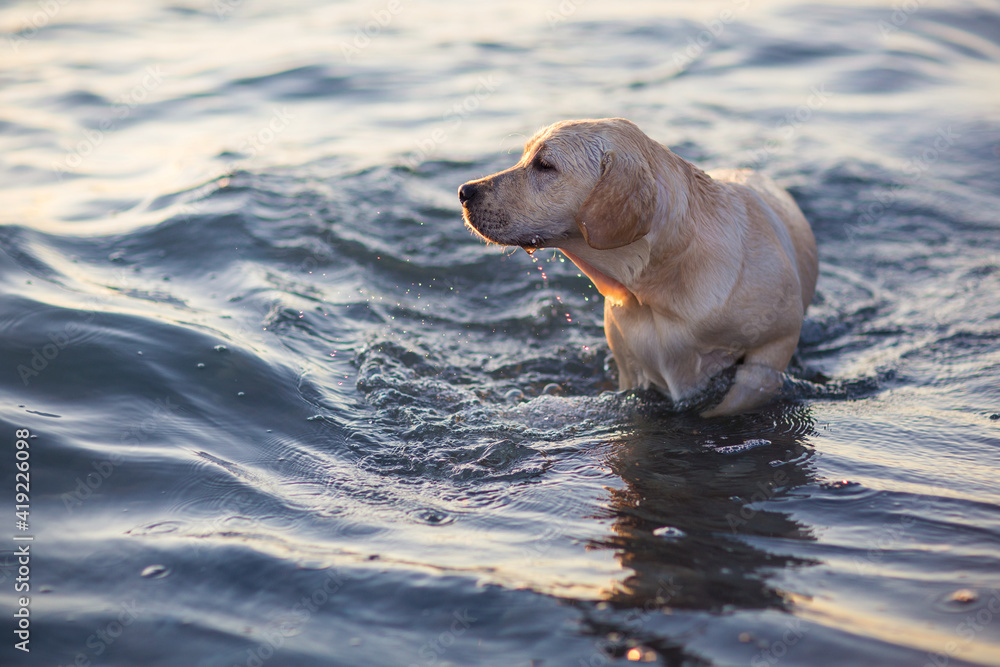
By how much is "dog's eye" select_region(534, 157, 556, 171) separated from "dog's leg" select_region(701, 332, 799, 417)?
1595 millimetres

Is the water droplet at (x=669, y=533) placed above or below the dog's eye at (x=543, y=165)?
below

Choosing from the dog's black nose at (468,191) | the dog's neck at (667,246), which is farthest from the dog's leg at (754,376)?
the dog's black nose at (468,191)

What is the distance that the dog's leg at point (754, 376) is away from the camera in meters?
4.88

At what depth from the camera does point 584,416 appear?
515 centimetres

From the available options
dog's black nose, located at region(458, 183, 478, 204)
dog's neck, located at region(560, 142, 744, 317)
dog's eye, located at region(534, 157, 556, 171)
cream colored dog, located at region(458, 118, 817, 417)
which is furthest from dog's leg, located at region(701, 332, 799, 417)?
dog's black nose, located at region(458, 183, 478, 204)

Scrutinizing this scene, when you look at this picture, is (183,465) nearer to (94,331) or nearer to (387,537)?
(387,537)

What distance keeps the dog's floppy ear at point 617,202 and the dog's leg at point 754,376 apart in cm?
118

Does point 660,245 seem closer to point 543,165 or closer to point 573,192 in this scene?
point 573,192

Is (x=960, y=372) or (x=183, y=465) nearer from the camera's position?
(x=183, y=465)

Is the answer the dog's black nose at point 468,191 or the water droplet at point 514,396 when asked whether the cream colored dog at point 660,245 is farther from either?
the water droplet at point 514,396

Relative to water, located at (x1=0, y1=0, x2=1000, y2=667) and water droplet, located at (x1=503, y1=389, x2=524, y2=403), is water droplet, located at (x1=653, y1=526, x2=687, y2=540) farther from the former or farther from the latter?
water droplet, located at (x1=503, y1=389, x2=524, y2=403)

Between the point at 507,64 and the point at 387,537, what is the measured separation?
34.7 feet

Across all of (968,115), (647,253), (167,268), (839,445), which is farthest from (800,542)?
(968,115)

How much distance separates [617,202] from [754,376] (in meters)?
1.42
